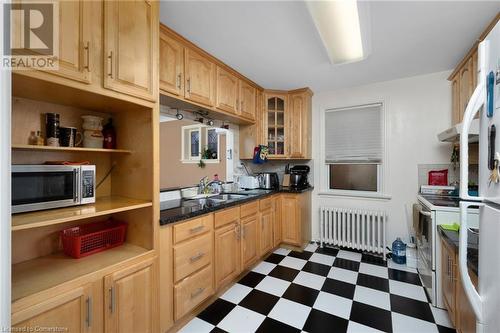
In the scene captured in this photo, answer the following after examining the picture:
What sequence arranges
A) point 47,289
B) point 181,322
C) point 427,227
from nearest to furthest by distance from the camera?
point 47,289 < point 181,322 < point 427,227

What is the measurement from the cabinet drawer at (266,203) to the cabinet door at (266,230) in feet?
0.16

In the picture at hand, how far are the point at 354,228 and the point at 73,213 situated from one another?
300 cm

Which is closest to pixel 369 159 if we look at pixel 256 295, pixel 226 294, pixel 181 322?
pixel 256 295

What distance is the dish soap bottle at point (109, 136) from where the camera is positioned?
4.98 ft

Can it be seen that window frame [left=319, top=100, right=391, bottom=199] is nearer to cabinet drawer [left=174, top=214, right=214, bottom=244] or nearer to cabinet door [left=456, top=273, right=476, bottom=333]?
cabinet door [left=456, top=273, right=476, bottom=333]

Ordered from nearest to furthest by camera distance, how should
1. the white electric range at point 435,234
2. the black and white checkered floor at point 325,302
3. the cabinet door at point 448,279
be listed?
the cabinet door at point 448,279 < the black and white checkered floor at point 325,302 < the white electric range at point 435,234

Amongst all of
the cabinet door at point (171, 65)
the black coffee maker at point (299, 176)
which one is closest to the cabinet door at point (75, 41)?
the cabinet door at point (171, 65)

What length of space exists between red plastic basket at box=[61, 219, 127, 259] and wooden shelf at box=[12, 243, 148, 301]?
1.5 inches

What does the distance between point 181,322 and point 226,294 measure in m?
0.49

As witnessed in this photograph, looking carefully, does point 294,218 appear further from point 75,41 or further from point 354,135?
point 75,41

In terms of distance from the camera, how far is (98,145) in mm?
1451

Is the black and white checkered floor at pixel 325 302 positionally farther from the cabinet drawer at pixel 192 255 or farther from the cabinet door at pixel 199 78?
the cabinet door at pixel 199 78

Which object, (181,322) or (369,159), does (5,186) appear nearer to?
(181,322)

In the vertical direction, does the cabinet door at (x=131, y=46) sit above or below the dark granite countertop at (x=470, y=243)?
above
